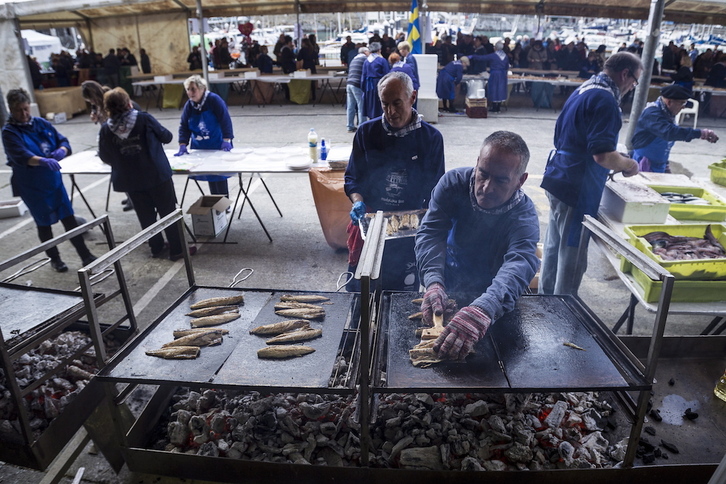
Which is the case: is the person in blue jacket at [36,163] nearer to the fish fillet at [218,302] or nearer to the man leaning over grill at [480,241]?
the fish fillet at [218,302]

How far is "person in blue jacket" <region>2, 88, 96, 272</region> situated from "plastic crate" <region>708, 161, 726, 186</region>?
6638 mm

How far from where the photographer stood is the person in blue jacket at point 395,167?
3.53m

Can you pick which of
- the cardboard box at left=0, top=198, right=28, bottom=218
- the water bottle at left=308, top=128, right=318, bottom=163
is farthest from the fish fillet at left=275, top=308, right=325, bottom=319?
the cardboard box at left=0, top=198, right=28, bottom=218

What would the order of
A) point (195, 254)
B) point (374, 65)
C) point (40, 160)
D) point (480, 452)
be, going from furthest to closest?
point (374, 65) < point (195, 254) < point (40, 160) < point (480, 452)

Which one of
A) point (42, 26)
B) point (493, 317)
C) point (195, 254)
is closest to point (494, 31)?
point (42, 26)

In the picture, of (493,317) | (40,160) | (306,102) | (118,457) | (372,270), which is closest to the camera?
(372,270)

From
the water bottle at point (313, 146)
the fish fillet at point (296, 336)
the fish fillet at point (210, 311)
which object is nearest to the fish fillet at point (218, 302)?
the fish fillet at point (210, 311)

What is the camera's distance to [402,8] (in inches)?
571

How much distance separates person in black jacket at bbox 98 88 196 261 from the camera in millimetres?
4801

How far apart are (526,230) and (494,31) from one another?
3424 cm

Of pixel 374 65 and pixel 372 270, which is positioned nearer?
pixel 372 270

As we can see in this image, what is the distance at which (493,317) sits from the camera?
2.33m

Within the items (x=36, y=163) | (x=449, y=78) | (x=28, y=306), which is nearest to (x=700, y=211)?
(x=28, y=306)

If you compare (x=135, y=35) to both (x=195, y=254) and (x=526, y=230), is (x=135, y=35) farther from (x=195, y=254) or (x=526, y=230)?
(x=526, y=230)
